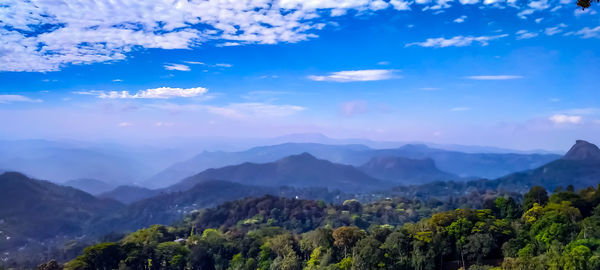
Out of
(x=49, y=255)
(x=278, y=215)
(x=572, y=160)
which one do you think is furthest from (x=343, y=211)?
(x=572, y=160)

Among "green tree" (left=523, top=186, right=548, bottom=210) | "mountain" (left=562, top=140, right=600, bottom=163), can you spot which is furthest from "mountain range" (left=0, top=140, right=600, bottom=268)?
"green tree" (left=523, top=186, right=548, bottom=210)

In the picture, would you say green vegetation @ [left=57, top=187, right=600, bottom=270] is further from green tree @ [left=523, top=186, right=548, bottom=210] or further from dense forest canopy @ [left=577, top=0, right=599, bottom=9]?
dense forest canopy @ [left=577, top=0, right=599, bottom=9]

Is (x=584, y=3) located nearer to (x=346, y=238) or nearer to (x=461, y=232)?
(x=461, y=232)

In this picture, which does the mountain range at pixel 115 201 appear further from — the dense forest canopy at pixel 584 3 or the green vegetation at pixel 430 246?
the dense forest canopy at pixel 584 3

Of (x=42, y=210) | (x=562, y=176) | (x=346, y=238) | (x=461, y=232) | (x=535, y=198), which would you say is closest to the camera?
(x=461, y=232)

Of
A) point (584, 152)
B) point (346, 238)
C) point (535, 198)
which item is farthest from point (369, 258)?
point (584, 152)
